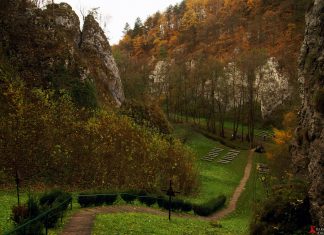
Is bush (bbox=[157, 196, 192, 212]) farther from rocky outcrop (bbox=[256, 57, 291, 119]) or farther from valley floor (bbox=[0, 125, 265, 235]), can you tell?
rocky outcrop (bbox=[256, 57, 291, 119])

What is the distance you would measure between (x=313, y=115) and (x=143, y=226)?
11210mm

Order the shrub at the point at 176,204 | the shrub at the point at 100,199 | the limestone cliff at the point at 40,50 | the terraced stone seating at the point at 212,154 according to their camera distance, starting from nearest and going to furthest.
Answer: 1. the shrub at the point at 100,199
2. the shrub at the point at 176,204
3. the limestone cliff at the point at 40,50
4. the terraced stone seating at the point at 212,154

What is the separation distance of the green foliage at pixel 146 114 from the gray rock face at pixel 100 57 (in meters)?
7.99

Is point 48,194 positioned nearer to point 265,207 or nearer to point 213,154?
point 265,207

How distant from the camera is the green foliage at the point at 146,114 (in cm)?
4772

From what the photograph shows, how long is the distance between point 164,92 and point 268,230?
2884 inches

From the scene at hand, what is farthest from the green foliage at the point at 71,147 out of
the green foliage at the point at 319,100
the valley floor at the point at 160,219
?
the green foliage at the point at 319,100

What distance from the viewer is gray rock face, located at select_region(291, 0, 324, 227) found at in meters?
18.1

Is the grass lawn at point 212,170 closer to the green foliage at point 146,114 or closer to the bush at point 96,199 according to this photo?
the green foliage at point 146,114

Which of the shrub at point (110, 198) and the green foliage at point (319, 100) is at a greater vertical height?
the green foliage at point (319, 100)

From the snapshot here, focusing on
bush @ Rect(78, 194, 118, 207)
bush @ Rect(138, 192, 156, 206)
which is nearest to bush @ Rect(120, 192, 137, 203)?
bush @ Rect(138, 192, 156, 206)

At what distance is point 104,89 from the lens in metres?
55.7

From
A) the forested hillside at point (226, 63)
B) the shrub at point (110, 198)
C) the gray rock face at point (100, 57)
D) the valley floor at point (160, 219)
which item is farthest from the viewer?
the forested hillside at point (226, 63)

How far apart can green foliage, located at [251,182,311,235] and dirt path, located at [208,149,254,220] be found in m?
14.1
